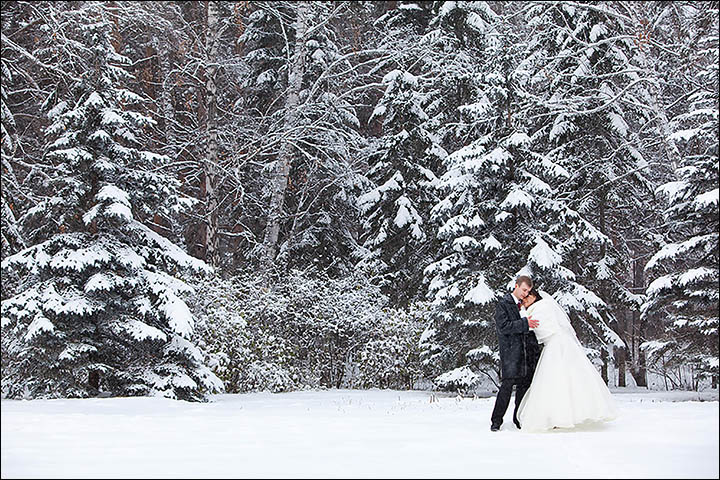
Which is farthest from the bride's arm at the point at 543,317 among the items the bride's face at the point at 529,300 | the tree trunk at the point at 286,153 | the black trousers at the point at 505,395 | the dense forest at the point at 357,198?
the tree trunk at the point at 286,153

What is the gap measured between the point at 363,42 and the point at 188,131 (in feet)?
24.4

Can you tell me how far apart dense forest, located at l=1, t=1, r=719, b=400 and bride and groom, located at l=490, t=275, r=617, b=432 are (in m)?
3.93

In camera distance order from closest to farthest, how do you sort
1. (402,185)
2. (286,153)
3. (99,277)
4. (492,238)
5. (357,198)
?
(99,277), (492,238), (286,153), (402,185), (357,198)

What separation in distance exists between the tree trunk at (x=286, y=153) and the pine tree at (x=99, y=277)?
8.37 meters

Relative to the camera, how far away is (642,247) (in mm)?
Result: 22297

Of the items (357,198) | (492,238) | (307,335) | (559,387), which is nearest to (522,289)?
(559,387)

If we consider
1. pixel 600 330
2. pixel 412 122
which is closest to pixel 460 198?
pixel 600 330

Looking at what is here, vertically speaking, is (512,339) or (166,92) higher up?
(166,92)

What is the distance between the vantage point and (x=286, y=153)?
22.2 metres

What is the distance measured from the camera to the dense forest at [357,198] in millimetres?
12836

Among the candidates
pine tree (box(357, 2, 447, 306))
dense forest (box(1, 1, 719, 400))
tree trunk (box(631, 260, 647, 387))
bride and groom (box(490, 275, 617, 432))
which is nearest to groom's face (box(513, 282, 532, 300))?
bride and groom (box(490, 275, 617, 432))

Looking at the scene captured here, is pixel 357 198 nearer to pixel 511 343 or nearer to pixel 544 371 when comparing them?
pixel 511 343

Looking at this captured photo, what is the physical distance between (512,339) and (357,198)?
16121 millimetres

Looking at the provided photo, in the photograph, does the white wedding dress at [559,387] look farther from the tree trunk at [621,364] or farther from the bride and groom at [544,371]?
the tree trunk at [621,364]
